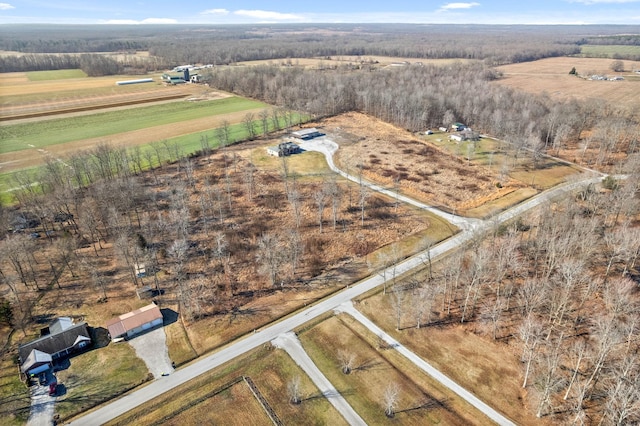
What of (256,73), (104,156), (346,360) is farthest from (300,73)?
(346,360)

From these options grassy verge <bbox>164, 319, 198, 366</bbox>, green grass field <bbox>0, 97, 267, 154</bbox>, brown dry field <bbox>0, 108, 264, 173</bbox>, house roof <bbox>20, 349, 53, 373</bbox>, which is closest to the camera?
house roof <bbox>20, 349, 53, 373</bbox>

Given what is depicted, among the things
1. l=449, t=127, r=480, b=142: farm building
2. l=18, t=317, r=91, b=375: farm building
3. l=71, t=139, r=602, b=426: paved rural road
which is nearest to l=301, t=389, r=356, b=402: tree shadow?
l=71, t=139, r=602, b=426: paved rural road

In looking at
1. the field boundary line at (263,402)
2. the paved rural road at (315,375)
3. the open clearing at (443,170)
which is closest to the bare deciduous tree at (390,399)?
the paved rural road at (315,375)

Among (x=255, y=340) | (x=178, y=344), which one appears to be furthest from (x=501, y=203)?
(x=178, y=344)

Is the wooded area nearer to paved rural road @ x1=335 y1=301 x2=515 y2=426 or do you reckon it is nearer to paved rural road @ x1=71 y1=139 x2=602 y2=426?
paved rural road @ x1=335 y1=301 x2=515 y2=426

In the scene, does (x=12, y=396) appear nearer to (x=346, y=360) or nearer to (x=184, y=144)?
(x=346, y=360)

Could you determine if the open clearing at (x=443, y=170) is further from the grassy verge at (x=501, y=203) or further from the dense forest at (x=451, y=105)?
the dense forest at (x=451, y=105)

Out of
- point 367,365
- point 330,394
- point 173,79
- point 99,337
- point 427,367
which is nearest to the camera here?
point 330,394
